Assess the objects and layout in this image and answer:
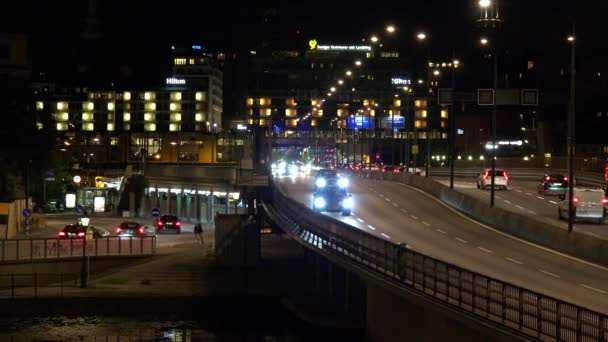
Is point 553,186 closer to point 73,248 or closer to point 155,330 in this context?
point 73,248

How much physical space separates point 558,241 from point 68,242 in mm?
30493

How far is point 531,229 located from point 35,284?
25.6 meters

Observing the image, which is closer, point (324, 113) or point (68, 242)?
point (68, 242)

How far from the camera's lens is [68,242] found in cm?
5894

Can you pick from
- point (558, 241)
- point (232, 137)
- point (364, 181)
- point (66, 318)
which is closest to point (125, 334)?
point (66, 318)

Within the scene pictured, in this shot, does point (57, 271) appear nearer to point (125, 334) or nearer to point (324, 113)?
point (125, 334)

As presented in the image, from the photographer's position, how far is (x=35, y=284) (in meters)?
50.7

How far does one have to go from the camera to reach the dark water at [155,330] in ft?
136

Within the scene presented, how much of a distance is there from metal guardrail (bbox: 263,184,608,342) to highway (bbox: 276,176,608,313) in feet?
11.9

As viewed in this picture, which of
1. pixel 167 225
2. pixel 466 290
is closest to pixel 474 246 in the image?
pixel 466 290

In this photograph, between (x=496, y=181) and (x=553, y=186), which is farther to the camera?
(x=496, y=181)

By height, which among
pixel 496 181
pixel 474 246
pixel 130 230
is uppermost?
pixel 496 181

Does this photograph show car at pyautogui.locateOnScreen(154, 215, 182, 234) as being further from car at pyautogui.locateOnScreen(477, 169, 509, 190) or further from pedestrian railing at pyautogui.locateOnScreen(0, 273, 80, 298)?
car at pyautogui.locateOnScreen(477, 169, 509, 190)

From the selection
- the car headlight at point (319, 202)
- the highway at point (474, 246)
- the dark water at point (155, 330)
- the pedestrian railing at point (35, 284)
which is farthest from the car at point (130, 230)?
the dark water at point (155, 330)
